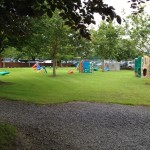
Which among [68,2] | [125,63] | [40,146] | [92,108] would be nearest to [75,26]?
[68,2]

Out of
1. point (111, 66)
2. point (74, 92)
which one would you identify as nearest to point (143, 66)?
point (74, 92)

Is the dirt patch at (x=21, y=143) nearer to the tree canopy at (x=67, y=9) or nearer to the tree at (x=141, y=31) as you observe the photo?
the tree canopy at (x=67, y=9)

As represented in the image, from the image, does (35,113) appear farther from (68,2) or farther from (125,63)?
(125,63)

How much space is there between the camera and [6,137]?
277 inches

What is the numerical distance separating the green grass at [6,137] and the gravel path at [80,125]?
1.30ft

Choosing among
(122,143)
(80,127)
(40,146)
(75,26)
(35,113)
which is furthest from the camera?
(35,113)

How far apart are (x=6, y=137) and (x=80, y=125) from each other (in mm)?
2939

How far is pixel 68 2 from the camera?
6254 millimetres

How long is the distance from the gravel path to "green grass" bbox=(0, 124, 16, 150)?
397mm

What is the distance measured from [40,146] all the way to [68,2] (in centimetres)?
298

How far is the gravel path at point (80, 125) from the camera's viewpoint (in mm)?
7504

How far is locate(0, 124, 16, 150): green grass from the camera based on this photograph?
6513mm

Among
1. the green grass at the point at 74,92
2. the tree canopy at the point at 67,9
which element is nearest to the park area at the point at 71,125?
the green grass at the point at 74,92

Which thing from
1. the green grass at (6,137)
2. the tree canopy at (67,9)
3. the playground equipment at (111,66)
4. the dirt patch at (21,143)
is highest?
the tree canopy at (67,9)
